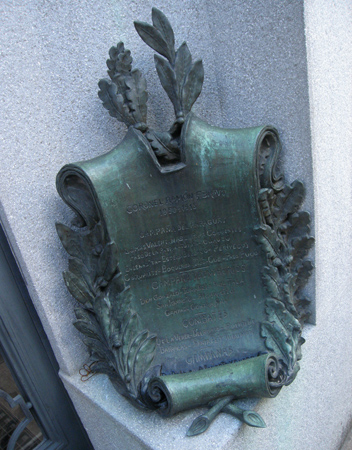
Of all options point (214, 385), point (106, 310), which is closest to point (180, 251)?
point (106, 310)

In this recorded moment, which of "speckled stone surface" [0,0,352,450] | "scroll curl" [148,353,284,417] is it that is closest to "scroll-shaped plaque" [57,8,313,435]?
"scroll curl" [148,353,284,417]

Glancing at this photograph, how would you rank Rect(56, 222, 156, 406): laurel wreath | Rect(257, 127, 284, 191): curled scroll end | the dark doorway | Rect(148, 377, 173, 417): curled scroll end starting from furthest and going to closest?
1. the dark doorway
2. Rect(257, 127, 284, 191): curled scroll end
3. Rect(56, 222, 156, 406): laurel wreath
4. Rect(148, 377, 173, 417): curled scroll end

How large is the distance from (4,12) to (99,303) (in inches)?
48.4

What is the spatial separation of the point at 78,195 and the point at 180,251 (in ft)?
1.64

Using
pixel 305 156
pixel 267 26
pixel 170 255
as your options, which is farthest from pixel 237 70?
pixel 170 255

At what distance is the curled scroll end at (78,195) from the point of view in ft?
4.87

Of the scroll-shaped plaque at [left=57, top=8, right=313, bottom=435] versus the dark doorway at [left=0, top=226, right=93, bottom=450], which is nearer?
the scroll-shaped plaque at [left=57, top=8, right=313, bottom=435]

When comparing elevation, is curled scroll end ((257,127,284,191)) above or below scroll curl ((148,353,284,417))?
above

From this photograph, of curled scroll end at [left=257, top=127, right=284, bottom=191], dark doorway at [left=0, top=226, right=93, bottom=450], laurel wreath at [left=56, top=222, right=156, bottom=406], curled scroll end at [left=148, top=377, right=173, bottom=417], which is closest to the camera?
curled scroll end at [left=148, top=377, right=173, bottom=417]

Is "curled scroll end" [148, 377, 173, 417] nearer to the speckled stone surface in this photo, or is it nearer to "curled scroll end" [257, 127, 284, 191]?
the speckled stone surface

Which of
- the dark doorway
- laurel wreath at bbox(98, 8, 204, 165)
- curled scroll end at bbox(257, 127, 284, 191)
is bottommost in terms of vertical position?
the dark doorway

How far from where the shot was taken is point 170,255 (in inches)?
63.1

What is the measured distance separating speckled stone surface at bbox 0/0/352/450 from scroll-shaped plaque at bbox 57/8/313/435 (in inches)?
4.6

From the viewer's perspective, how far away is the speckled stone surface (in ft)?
4.89
